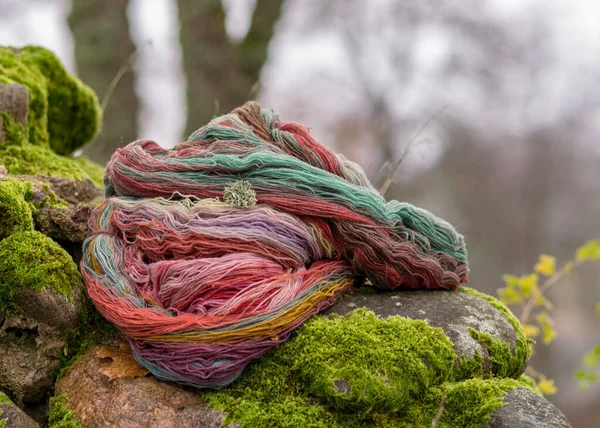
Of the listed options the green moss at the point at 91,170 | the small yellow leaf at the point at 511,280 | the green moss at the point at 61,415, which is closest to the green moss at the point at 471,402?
the green moss at the point at 61,415

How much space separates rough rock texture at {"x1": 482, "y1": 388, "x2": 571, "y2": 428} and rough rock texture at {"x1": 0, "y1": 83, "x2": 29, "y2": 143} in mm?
2780

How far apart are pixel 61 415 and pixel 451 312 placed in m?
1.55

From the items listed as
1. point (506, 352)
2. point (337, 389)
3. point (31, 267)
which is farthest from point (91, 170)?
point (506, 352)

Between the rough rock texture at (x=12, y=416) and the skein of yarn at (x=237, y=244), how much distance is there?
43 centimetres

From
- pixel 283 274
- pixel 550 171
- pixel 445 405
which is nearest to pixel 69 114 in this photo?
pixel 283 274

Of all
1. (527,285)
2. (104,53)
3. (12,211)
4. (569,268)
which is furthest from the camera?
(104,53)

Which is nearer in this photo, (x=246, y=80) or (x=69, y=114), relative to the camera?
(x=69, y=114)

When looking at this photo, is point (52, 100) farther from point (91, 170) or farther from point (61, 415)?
point (61, 415)

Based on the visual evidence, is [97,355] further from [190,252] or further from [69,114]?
[69,114]

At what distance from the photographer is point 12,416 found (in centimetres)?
194

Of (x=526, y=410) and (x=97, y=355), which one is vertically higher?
(x=526, y=410)

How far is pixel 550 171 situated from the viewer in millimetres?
16281

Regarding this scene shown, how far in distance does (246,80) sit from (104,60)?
1.81 m

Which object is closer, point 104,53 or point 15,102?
point 15,102
